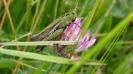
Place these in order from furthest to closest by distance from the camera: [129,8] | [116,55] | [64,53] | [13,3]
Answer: [129,8] < [116,55] < [13,3] < [64,53]

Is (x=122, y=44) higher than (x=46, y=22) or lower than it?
lower

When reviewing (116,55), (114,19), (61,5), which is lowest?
(116,55)

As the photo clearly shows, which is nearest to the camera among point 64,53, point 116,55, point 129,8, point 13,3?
point 64,53

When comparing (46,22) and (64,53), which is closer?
(64,53)

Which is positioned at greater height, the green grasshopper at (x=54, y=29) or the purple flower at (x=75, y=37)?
the green grasshopper at (x=54, y=29)

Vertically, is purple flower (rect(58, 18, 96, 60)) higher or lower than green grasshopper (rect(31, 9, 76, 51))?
lower

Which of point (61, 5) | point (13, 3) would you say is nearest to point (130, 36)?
point (61, 5)

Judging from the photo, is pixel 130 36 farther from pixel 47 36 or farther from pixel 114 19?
pixel 47 36
